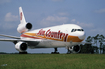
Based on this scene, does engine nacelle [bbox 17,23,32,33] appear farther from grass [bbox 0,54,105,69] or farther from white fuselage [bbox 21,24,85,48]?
grass [bbox 0,54,105,69]

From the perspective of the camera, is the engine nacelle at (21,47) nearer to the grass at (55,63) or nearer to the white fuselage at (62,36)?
the white fuselage at (62,36)

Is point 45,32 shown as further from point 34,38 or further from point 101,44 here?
point 101,44

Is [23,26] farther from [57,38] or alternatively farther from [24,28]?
[57,38]

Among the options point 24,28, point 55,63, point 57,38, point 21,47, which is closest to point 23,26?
point 24,28

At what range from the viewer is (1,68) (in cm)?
903

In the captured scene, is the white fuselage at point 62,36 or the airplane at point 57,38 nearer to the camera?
the white fuselage at point 62,36

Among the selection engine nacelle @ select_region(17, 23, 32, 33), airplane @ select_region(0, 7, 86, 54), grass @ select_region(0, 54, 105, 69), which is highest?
engine nacelle @ select_region(17, 23, 32, 33)

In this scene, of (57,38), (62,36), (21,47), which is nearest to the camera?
(62,36)

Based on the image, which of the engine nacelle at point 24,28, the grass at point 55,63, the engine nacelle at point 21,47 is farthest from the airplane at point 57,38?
the grass at point 55,63

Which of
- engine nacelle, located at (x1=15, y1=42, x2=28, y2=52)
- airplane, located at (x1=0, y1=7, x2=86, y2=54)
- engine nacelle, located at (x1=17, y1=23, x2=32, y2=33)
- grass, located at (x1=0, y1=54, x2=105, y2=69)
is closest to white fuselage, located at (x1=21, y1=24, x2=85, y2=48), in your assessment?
airplane, located at (x1=0, y1=7, x2=86, y2=54)

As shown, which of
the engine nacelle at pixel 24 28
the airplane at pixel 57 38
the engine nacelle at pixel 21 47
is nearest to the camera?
the airplane at pixel 57 38

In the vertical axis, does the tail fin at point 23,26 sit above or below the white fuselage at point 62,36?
above

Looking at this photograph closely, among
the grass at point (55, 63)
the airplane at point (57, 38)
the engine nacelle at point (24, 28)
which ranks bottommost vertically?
the grass at point (55, 63)

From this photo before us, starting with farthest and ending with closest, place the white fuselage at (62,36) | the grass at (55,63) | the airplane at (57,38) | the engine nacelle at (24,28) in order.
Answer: the engine nacelle at (24,28)
the airplane at (57,38)
the white fuselage at (62,36)
the grass at (55,63)
